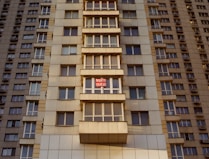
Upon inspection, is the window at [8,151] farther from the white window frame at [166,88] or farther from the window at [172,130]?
the white window frame at [166,88]

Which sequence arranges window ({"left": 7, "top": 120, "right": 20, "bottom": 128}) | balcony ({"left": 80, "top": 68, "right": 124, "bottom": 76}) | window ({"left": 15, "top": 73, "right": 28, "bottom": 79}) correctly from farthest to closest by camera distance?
window ({"left": 15, "top": 73, "right": 28, "bottom": 79}) < window ({"left": 7, "top": 120, "right": 20, "bottom": 128}) < balcony ({"left": 80, "top": 68, "right": 124, "bottom": 76})

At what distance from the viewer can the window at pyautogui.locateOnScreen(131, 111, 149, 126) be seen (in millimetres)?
26109

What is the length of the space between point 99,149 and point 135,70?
9.38 meters

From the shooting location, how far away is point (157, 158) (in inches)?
953

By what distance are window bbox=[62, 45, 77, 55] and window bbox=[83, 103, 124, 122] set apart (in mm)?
7117

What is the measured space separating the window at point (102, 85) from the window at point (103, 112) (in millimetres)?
1282

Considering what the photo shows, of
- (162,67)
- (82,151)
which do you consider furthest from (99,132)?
(162,67)

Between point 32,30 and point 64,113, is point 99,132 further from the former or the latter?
point 32,30

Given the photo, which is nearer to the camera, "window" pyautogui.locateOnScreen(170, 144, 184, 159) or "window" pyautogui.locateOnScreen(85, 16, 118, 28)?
"window" pyautogui.locateOnScreen(85, 16, 118, 28)

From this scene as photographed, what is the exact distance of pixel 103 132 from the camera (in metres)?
23.8

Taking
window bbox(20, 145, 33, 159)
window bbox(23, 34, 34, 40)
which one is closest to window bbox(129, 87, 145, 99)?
window bbox(20, 145, 33, 159)

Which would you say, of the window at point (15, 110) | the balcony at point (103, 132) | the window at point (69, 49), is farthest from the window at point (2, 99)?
the balcony at point (103, 132)

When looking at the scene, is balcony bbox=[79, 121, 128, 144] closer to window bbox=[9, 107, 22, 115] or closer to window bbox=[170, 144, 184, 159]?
window bbox=[170, 144, 184, 159]

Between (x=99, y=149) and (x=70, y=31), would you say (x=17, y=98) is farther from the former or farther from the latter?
(x=99, y=149)
